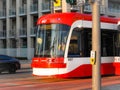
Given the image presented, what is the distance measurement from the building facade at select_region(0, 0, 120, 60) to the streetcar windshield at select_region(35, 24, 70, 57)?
40.1m

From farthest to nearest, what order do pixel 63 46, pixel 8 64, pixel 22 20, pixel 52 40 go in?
pixel 22 20 < pixel 8 64 < pixel 52 40 < pixel 63 46

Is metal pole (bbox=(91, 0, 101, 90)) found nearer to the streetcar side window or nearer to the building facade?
the streetcar side window

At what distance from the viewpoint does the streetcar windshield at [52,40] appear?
20.6 m

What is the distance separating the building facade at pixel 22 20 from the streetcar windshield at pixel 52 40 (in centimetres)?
4010

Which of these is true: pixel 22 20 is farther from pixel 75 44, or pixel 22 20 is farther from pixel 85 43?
pixel 75 44

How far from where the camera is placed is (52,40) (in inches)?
814

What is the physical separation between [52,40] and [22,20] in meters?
49.7

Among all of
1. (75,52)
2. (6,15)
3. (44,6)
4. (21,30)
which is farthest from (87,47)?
(6,15)

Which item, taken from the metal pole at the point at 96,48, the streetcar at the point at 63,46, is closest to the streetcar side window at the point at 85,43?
the streetcar at the point at 63,46

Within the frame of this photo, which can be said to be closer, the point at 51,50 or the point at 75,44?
the point at 51,50

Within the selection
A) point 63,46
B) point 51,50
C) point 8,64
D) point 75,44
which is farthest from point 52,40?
point 8,64

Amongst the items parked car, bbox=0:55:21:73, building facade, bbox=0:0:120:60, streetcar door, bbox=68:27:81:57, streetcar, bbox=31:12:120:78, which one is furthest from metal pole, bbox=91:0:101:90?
building facade, bbox=0:0:120:60

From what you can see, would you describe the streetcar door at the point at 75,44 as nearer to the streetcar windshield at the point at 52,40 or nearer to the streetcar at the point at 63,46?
the streetcar at the point at 63,46

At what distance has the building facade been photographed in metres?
64.9
